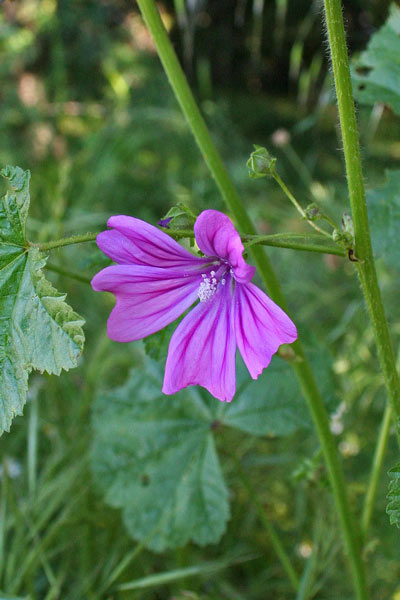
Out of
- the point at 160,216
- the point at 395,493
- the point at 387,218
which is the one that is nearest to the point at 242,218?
the point at 395,493

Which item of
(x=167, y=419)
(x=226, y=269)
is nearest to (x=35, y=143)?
(x=167, y=419)

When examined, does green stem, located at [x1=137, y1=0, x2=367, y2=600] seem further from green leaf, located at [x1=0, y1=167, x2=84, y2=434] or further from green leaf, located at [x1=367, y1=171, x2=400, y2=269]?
green leaf, located at [x1=367, y1=171, x2=400, y2=269]

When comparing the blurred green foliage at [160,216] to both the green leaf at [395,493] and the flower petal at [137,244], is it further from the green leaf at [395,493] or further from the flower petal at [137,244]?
the green leaf at [395,493]

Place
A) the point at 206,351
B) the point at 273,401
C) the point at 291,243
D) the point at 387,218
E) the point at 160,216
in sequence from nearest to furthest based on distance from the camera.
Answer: the point at 291,243 < the point at 206,351 < the point at 387,218 < the point at 273,401 < the point at 160,216

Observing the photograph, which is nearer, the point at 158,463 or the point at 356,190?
the point at 356,190

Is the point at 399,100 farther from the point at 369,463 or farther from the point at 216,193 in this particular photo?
the point at 216,193

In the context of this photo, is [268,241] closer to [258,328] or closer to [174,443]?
[258,328]

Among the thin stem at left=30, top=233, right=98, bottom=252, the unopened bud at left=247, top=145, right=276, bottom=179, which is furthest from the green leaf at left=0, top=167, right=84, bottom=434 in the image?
the unopened bud at left=247, top=145, right=276, bottom=179
